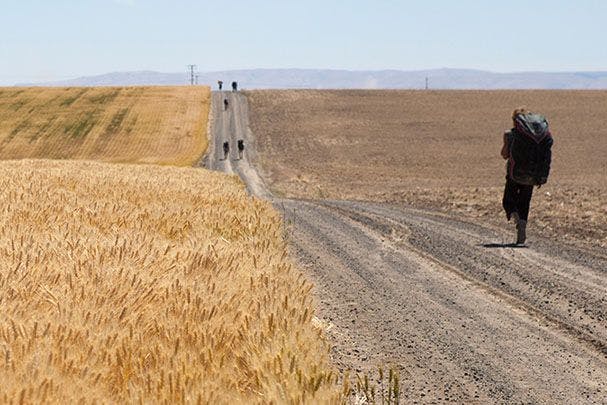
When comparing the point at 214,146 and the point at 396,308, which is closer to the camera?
the point at 396,308

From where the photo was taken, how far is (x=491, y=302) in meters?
9.39

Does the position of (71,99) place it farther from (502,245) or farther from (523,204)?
(502,245)

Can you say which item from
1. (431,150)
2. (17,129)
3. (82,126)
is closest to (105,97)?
(82,126)

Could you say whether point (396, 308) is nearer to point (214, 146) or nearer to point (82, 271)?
point (82, 271)

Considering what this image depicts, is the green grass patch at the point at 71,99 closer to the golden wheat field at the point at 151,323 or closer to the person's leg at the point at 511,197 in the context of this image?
the person's leg at the point at 511,197

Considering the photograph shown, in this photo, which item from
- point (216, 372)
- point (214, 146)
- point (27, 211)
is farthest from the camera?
point (214, 146)

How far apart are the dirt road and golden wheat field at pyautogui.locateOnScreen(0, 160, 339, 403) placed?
159 centimetres

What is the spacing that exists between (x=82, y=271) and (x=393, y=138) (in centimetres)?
6708

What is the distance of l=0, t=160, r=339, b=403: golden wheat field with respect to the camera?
10.3 ft

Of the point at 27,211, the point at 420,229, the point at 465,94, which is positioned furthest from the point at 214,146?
the point at 27,211

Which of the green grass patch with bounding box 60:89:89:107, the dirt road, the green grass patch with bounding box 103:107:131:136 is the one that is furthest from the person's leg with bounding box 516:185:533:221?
the green grass patch with bounding box 60:89:89:107

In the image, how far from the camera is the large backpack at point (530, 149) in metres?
14.9

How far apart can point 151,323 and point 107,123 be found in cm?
7580

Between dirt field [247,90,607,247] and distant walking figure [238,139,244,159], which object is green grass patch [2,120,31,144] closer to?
dirt field [247,90,607,247]
